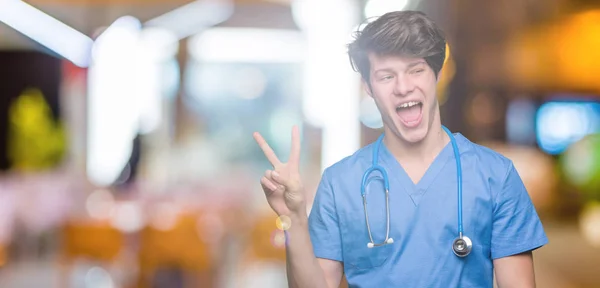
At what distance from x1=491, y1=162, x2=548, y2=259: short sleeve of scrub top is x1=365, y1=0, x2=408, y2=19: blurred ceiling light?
0.22 metres

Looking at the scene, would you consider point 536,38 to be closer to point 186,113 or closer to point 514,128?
point 514,128

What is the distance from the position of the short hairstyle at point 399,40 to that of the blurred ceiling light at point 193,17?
6018 mm

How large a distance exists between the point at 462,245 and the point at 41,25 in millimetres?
2850

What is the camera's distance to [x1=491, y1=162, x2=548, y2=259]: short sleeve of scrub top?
101 centimetres

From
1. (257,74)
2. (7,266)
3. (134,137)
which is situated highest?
(257,74)

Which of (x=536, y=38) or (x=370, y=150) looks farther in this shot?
(x=536, y=38)

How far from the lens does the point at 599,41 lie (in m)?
11.8

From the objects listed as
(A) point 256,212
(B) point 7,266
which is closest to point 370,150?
(A) point 256,212

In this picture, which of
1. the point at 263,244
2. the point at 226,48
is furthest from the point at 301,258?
the point at 226,48

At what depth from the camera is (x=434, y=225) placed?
1.01m

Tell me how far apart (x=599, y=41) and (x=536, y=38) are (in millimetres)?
877

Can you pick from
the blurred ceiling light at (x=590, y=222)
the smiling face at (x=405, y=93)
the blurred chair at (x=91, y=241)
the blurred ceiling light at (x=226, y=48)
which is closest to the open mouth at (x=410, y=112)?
the smiling face at (x=405, y=93)

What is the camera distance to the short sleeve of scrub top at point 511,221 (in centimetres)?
101

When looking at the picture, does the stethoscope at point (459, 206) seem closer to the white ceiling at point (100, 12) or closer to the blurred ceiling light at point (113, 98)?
the blurred ceiling light at point (113, 98)
